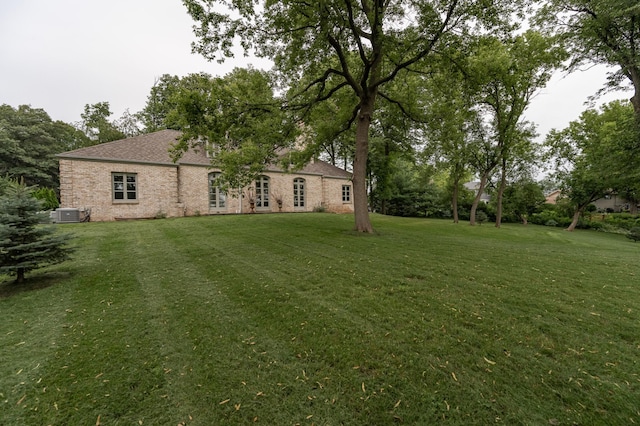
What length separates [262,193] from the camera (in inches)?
787

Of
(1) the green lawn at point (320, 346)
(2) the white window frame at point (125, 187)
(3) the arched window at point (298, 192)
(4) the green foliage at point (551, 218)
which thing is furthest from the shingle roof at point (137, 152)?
(4) the green foliage at point (551, 218)

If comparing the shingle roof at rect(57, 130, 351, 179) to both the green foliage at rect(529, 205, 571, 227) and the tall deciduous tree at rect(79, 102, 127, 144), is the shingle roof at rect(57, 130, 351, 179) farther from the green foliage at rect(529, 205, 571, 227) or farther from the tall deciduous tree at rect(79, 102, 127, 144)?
the green foliage at rect(529, 205, 571, 227)

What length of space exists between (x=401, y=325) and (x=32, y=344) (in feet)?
14.1

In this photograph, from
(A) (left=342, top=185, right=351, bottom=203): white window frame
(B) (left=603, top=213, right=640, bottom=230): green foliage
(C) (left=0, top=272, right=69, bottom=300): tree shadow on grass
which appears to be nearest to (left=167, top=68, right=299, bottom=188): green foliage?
(C) (left=0, top=272, right=69, bottom=300): tree shadow on grass

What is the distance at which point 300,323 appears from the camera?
11.0ft

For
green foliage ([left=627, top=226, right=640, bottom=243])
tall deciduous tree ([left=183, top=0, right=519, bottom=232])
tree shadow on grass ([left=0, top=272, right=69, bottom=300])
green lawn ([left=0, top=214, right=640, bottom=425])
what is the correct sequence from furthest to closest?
green foliage ([left=627, top=226, right=640, bottom=243]) → tall deciduous tree ([left=183, top=0, right=519, bottom=232]) → tree shadow on grass ([left=0, top=272, right=69, bottom=300]) → green lawn ([left=0, top=214, right=640, bottom=425])

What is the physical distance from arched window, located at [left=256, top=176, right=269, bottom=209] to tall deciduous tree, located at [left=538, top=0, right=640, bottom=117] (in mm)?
19709

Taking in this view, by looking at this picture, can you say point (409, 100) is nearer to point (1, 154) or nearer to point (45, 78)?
point (45, 78)

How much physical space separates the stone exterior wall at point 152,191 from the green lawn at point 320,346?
7.00 metres

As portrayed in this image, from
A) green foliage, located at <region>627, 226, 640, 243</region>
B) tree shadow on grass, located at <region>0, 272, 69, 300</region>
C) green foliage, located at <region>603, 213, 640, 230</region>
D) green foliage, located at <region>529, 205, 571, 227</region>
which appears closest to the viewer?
tree shadow on grass, located at <region>0, 272, 69, 300</region>

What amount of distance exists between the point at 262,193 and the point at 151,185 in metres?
7.20

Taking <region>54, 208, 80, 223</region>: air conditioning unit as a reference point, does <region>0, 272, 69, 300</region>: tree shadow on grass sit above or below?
below

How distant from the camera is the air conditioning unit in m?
12.6

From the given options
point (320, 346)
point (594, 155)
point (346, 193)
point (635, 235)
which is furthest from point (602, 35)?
point (320, 346)
